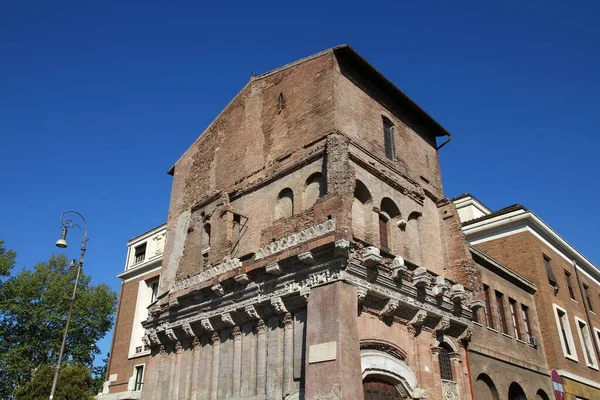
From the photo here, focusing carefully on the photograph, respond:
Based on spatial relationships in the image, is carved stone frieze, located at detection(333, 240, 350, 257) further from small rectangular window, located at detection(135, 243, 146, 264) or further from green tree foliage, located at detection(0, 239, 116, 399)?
green tree foliage, located at detection(0, 239, 116, 399)

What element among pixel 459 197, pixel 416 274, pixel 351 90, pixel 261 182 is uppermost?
pixel 459 197

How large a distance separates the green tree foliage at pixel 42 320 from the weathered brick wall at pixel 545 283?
2643cm

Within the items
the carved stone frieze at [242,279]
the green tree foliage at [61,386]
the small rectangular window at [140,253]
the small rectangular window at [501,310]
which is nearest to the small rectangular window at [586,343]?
the small rectangular window at [501,310]

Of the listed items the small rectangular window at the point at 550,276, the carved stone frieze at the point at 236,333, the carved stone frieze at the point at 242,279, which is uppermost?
the small rectangular window at the point at 550,276

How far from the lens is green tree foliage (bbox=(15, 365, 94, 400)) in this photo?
76.1 feet

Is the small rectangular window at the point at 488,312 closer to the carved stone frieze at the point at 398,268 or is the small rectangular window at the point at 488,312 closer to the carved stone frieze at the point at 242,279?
the carved stone frieze at the point at 398,268

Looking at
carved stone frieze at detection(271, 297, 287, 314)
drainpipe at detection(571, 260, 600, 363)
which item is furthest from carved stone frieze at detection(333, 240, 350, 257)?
drainpipe at detection(571, 260, 600, 363)

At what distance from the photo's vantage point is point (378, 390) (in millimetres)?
12680

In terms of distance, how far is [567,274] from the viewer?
86.6ft

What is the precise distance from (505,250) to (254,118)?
13.7 meters

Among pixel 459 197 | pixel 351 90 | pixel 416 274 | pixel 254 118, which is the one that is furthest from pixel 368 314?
pixel 459 197

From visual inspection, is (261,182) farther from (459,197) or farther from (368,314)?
(459,197)

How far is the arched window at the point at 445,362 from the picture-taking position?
15.4m

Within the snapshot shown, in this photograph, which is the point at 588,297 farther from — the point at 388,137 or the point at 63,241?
the point at 63,241
